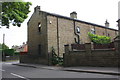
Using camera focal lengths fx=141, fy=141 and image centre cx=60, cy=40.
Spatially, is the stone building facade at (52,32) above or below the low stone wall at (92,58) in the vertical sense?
above

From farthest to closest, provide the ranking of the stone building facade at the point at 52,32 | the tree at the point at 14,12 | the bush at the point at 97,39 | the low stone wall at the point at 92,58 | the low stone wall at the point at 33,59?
the bush at the point at 97,39, the stone building facade at the point at 52,32, the low stone wall at the point at 33,59, the low stone wall at the point at 92,58, the tree at the point at 14,12

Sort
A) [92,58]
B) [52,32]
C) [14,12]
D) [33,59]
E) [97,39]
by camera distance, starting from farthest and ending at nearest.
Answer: [97,39], [33,59], [52,32], [92,58], [14,12]

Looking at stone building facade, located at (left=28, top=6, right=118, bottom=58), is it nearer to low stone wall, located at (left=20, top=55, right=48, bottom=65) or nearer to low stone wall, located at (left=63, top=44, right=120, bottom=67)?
low stone wall, located at (left=20, top=55, right=48, bottom=65)

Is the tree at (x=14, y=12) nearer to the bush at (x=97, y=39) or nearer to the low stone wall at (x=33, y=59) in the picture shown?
the low stone wall at (x=33, y=59)

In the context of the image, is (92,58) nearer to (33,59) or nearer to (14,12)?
(14,12)

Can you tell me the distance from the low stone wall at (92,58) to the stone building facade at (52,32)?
4.70 m

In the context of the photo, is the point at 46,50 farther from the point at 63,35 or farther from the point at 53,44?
the point at 63,35

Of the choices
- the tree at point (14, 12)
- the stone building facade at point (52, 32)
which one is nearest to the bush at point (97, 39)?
the stone building facade at point (52, 32)

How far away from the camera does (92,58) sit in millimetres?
15641

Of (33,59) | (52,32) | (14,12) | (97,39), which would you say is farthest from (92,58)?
(97,39)

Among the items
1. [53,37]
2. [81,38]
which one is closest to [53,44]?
[53,37]

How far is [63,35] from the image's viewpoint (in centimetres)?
2366

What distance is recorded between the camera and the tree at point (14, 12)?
12434 millimetres

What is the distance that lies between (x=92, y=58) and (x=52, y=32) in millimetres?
8772
